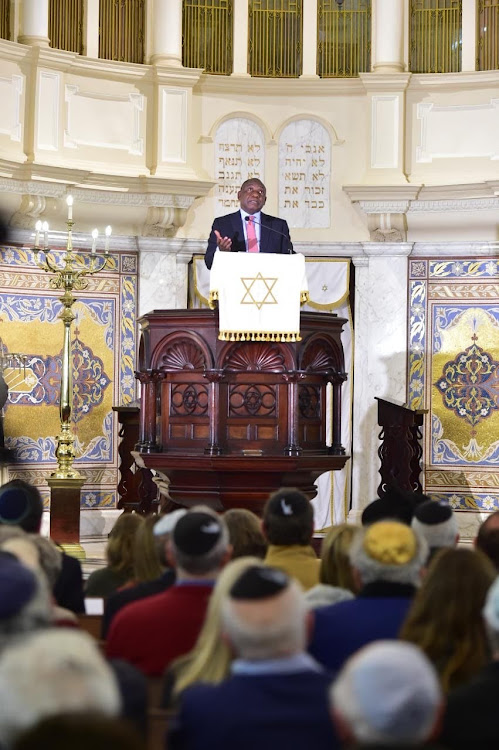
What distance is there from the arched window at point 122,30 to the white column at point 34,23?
0.70m

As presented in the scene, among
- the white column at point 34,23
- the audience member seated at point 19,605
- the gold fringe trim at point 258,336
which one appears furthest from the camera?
the white column at point 34,23

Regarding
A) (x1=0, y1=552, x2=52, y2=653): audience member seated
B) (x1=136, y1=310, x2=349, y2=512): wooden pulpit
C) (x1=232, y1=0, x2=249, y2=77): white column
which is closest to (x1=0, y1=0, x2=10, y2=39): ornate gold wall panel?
(x1=232, y1=0, x2=249, y2=77): white column

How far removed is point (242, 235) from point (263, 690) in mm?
5945

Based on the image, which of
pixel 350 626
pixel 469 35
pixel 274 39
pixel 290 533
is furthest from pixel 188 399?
pixel 469 35

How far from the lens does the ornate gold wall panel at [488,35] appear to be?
1157cm

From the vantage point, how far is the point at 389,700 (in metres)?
1.90

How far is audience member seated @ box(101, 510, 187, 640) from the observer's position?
412 cm

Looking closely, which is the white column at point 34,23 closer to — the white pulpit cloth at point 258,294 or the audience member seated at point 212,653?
the white pulpit cloth at point 258,294

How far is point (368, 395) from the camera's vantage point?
11.4 metres

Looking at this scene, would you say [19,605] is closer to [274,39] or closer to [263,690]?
[263,690]

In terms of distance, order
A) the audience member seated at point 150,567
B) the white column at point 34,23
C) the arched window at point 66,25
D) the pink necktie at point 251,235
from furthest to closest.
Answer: the arched window at point 66,25, the white column at point 34,23, the pink necktie at point 251,235, the audience member seated at point 150,567

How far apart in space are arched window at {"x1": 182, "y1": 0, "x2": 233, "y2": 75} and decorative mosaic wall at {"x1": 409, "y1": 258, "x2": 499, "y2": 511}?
265 cm

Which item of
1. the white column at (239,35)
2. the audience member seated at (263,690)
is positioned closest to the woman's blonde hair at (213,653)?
the audience member seated at (263,690)

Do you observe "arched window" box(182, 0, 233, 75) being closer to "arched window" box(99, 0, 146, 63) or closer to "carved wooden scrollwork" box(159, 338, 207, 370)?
"arched window" box(99, 0, 146, 63)
